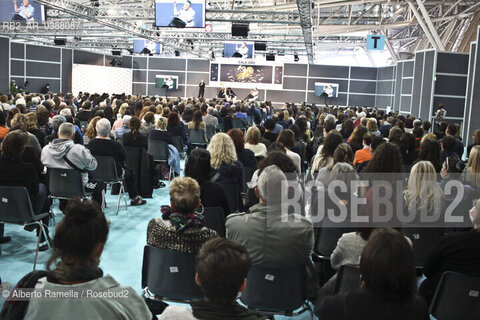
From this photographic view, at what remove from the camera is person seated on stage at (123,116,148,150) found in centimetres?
710

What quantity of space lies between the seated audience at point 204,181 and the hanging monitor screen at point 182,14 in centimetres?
794

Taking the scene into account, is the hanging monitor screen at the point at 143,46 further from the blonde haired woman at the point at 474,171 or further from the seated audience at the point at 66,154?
the blonde haired woman at the point at 474,171

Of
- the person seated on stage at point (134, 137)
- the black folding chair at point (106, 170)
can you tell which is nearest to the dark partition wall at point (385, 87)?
the person seated on stage at point (134, 137)

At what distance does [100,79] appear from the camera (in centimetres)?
2895

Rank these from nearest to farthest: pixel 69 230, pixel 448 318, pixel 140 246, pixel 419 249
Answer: pixel 69 230, pixel 448 318, pixel 419 249, pixel 140 246

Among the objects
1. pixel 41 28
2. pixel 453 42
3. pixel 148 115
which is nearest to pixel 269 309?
pixel 148 115

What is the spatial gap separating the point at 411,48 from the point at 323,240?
1257 inches

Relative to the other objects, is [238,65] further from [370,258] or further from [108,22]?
[370,258]

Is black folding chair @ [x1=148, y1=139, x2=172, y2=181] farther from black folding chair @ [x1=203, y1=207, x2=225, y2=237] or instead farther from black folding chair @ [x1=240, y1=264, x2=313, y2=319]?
black folding chair @ [x1=240, y1=264, x2=313, y2=319]

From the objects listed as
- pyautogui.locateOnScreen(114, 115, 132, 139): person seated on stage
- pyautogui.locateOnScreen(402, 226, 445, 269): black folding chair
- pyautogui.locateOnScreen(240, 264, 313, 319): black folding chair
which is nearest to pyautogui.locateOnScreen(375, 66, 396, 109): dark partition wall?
pyautogui.locateOnScreen(114, 115, 132, 139): person seated on stage

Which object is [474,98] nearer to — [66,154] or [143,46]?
[66,154]

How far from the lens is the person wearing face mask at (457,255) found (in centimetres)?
288

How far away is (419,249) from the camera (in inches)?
149

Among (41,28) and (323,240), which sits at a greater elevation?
(41,28)
